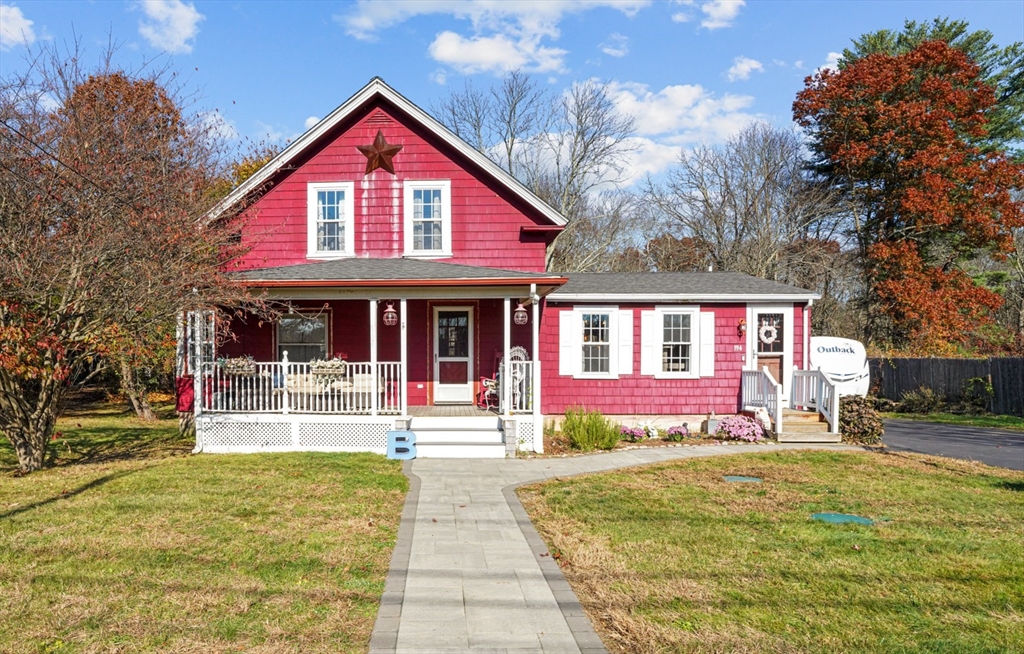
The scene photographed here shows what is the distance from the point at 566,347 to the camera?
49.6ft

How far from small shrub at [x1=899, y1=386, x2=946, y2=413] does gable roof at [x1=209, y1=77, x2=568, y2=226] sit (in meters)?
14.8

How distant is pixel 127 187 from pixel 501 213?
7403 millimetres

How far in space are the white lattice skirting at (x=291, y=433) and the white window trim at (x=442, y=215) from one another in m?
4.19

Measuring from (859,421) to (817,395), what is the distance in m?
1.02

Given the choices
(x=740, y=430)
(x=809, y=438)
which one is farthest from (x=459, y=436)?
(x=809, y=438)

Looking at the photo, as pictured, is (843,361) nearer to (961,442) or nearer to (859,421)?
(961,442)

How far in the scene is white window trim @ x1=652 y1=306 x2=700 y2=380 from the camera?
49.3ft

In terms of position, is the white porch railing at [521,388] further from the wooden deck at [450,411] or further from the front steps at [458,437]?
the wooden deck at [450,411]

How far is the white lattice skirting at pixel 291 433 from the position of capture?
1245 cm

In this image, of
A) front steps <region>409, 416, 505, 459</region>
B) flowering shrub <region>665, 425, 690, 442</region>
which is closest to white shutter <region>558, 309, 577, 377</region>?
flowering shrub <region>665, 425, 690, 442</region>

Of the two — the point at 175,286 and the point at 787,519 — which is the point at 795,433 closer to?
the point at 787,519

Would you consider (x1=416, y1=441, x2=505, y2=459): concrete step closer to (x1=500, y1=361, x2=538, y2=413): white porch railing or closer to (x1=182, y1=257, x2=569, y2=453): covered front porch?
(x1=182, y1=257, x2=569, y2=453): covered front porch

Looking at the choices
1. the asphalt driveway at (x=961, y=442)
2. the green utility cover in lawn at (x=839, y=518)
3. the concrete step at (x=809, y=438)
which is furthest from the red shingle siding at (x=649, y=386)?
the green utility cover in lawn at (x=839, y=518)

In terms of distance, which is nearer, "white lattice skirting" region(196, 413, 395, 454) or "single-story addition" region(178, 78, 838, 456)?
"white lattice skirting" region(196, 413, 395, 454)
